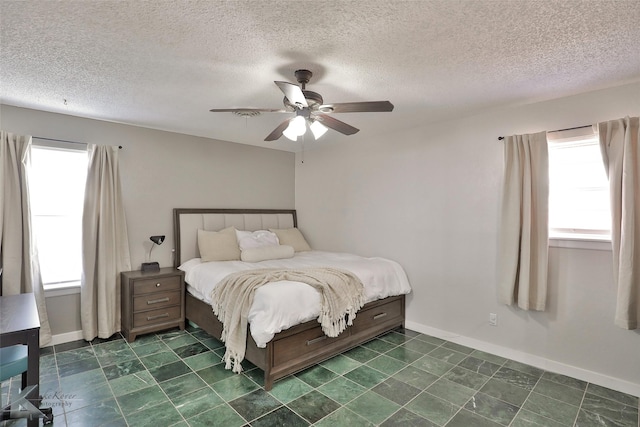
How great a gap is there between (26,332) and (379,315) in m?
2.95

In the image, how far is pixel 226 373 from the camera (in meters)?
2.76

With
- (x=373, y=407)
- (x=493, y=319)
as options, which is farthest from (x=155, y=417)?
(x=493, y=319)

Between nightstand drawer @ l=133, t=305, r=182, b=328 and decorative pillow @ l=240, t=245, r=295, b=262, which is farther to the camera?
decorative pillow @ l=240, t=245, r=295, b=262

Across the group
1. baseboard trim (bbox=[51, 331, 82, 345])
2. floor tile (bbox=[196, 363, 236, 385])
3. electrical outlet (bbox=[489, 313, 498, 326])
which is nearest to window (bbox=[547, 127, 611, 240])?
electrical outlet (bbox=[489, 313, 498, 326])

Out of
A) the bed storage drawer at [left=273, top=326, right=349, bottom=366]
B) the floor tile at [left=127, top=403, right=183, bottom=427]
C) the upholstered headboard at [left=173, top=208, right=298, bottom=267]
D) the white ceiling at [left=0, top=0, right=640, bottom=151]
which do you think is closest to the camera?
the white ceiling at [left=0, top=0, right=640, bottom=151]

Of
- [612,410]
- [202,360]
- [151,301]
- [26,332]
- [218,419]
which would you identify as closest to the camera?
[26,332]

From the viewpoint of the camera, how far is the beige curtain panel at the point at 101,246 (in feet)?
11.2

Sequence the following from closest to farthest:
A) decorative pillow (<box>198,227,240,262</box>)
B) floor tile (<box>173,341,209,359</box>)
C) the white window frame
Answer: floor tile (<box>173,341,209,359</box>) < the white window frame < decorative pillow (<box>198,227,240,262</box>)

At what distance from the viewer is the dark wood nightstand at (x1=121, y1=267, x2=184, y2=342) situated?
3.44 m

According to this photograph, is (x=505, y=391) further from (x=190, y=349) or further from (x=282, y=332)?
(x=190, y=349)

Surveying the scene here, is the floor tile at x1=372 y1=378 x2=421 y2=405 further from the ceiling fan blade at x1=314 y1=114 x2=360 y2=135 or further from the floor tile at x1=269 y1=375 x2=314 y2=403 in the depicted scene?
the ceiling fan blade at x1=314 y1=114 x2=360 y2=135

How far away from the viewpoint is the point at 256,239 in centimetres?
430

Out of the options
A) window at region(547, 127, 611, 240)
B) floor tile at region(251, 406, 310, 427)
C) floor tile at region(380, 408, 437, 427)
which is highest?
window at region(547, 127, 611, 240)

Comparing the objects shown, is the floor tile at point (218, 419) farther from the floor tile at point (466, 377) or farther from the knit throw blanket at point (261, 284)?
the floor tile at point (466, 377)
